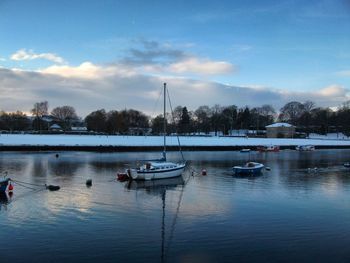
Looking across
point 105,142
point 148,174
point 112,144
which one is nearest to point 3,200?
point 148,174

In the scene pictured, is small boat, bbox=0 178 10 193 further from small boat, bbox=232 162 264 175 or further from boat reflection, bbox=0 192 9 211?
small boat, bbox=232 162 264 175

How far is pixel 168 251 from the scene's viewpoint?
19281mm

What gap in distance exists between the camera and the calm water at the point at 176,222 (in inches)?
749

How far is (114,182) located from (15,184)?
9.74 metres

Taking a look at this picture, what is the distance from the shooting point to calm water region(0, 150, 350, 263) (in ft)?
62.4

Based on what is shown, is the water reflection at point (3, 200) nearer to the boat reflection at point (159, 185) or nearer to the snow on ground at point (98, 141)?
the boat reflection at point (159, 185)

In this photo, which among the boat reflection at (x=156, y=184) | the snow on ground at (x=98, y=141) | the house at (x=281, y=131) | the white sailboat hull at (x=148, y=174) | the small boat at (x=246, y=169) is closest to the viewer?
the boat reflection at (x=156, y=184)

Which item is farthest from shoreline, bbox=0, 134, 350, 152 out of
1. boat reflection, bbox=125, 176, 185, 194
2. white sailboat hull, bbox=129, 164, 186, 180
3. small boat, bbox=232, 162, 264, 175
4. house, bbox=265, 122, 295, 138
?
boat reflection, bbox=125, 176, 185, 194

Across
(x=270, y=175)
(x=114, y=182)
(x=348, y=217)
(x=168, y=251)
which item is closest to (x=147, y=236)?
(x=168, y=251)

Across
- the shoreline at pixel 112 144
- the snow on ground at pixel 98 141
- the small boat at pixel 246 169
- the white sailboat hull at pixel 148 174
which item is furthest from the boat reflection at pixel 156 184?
the snow on ground at pixel 98 141

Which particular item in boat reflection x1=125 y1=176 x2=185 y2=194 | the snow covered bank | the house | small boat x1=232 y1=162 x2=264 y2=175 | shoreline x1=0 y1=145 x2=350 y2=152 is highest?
the house

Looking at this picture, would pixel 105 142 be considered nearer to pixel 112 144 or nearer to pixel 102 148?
pixel 112 144

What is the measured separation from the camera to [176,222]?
82.3 ft

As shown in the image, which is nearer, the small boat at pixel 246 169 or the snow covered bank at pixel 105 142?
the small boat at pixel 246 169
